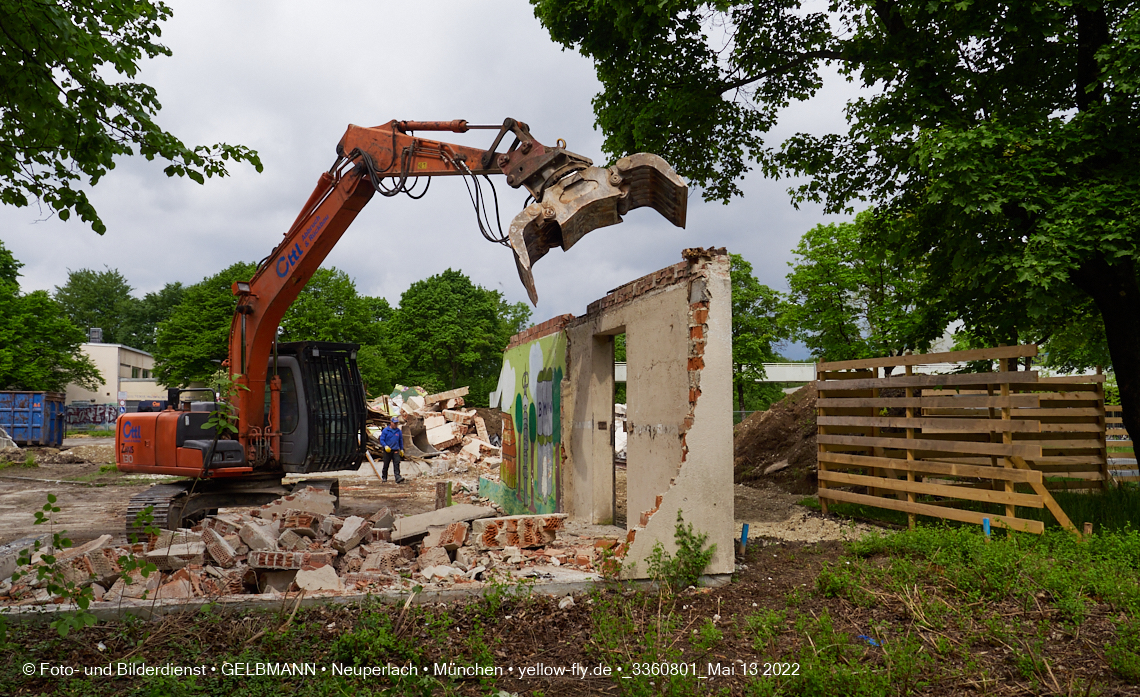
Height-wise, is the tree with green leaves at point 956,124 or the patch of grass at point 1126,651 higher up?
the tree with green leaves at point 956,124

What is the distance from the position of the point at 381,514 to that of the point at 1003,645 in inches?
280

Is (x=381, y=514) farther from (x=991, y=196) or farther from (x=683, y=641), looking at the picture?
(x=991, y=196)

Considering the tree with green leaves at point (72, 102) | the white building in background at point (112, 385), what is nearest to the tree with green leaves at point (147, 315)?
the white building in background at point (112, 385)

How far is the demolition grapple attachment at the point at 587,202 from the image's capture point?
277 inches

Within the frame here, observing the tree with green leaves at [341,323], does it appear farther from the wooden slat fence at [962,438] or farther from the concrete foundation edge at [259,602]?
the concrete foundation edge at [259,602]

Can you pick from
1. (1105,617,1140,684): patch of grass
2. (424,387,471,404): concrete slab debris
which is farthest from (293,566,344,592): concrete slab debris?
(424,387,471,404): concrete slab debris

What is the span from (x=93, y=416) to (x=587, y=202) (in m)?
46.9

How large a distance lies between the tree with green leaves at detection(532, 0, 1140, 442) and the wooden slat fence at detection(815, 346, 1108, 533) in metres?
0.75

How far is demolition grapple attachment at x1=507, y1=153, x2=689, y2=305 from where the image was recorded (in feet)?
23.1

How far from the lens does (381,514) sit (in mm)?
9367

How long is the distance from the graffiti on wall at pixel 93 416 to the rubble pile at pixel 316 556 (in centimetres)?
4172

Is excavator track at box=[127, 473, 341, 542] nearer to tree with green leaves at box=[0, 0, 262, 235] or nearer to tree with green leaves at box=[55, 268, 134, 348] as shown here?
tree with green leaves at box=[0, 0, 262, 235]

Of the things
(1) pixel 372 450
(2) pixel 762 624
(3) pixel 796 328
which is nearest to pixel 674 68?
(2) pixel 762 624

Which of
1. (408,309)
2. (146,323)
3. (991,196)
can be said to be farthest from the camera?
(146,323)
